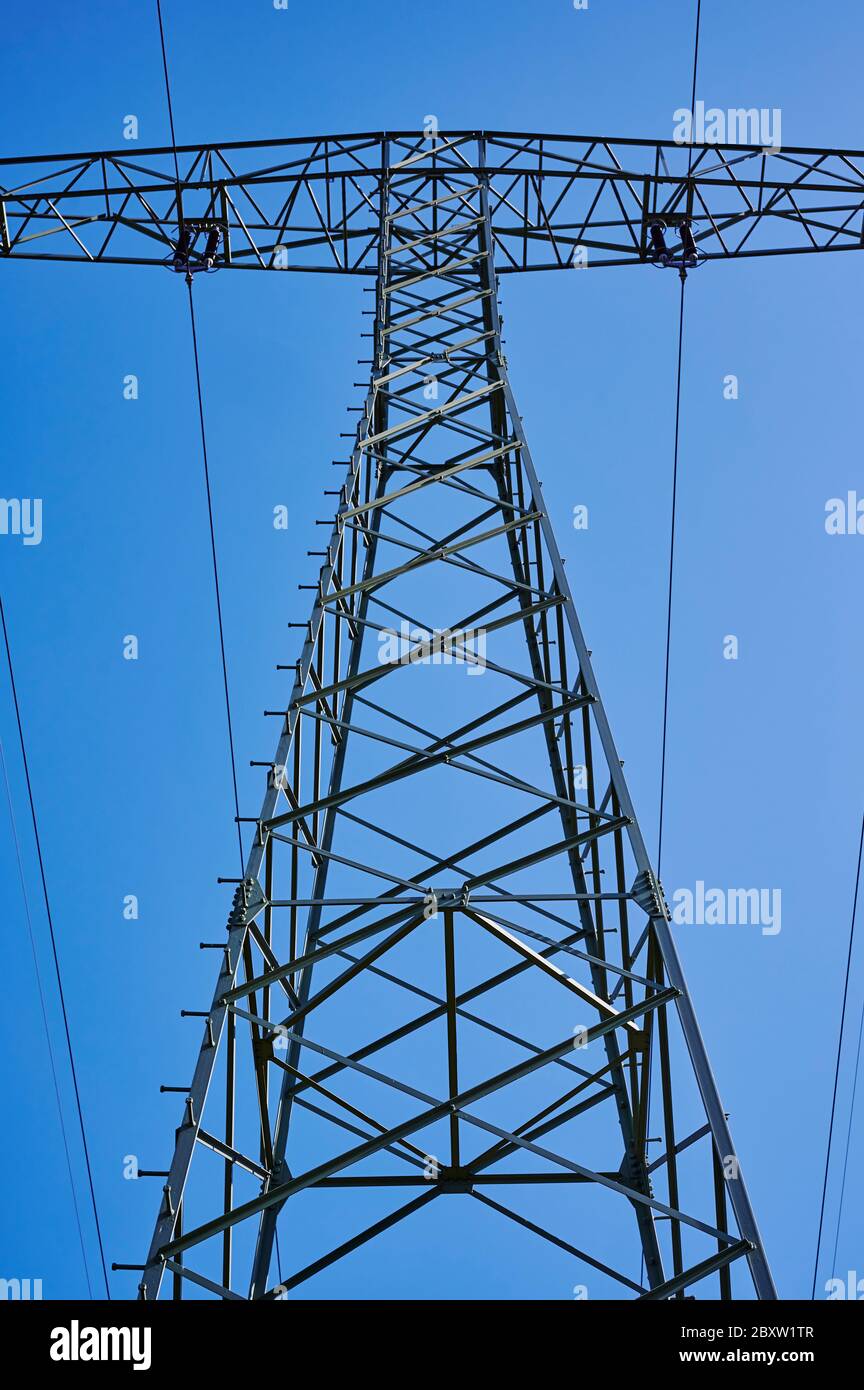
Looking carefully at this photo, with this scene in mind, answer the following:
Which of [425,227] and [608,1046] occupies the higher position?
[425,227]

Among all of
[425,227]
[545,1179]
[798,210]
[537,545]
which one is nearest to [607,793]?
[545,1179]

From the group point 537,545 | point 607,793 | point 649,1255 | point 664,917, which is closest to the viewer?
point 664,917

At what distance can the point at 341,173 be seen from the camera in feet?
67.3

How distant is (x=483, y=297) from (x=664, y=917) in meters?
10.5

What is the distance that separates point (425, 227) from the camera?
20.7m

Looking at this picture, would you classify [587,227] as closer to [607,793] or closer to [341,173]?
[341,173]

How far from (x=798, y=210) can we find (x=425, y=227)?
6.25 meters

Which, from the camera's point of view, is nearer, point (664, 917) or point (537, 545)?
point (664, 917)
